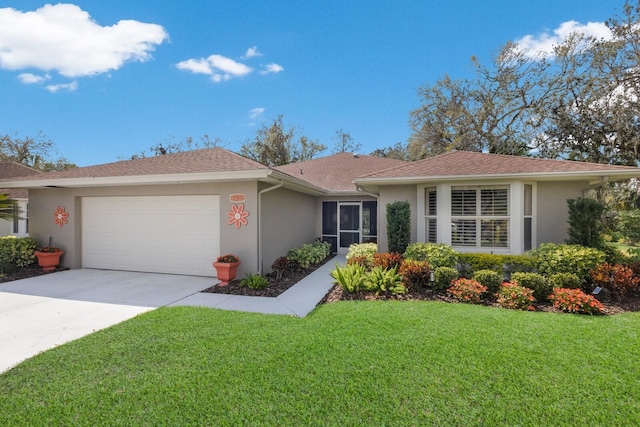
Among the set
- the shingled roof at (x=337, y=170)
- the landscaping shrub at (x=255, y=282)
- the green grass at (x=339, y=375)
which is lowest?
the green grass at (x=339, y=375)

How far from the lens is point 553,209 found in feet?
27.1

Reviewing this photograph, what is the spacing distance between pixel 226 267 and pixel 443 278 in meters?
5.12

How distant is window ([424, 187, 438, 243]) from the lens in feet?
28.8

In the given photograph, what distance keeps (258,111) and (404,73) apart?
611 inches

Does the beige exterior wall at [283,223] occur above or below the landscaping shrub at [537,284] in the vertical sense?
above

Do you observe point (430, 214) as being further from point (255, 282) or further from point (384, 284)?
point (255, 282)

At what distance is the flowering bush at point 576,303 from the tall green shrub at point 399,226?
369cm

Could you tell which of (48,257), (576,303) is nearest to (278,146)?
(48,257)

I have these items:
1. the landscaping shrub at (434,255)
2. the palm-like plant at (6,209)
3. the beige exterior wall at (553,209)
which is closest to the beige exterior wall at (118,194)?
the palm-like plant at (6,209)

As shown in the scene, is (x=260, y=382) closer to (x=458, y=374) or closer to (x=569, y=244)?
(x=458, y=374)

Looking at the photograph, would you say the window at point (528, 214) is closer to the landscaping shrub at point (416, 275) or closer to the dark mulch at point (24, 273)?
the landscaping shrub at point (416, 275)

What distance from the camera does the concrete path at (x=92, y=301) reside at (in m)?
4.46

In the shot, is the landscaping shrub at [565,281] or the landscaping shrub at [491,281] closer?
the landscaping shrub at [565,281]

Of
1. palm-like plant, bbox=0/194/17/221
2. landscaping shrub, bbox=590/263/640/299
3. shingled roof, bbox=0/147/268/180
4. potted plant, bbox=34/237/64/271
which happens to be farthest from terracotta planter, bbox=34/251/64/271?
landscaping shrub, bbox=590/263/640/299
